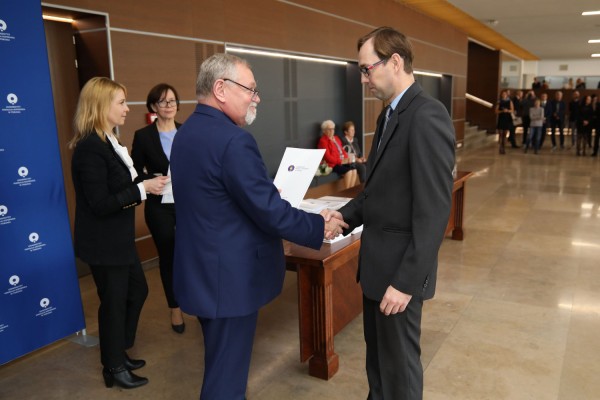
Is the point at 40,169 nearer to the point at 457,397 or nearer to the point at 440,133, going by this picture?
the point at 440,133

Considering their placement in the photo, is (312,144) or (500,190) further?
(500,190)

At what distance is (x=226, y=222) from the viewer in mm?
1773

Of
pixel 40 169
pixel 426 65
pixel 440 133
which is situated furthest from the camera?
pixel 426 65

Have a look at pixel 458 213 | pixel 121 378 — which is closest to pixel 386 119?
pixel 121 378

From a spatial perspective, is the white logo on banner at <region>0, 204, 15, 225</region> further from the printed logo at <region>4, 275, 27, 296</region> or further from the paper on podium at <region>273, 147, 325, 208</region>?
the paper on podium at <region>273, 147, 325, 208</region>

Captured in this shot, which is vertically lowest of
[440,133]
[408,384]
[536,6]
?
[408,384]

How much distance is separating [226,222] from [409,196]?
2.15 ft

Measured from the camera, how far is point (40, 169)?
292 centimetres

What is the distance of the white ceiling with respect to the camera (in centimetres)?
1031

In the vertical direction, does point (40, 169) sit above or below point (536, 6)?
below

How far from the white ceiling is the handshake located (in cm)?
914

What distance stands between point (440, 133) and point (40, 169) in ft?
7.78

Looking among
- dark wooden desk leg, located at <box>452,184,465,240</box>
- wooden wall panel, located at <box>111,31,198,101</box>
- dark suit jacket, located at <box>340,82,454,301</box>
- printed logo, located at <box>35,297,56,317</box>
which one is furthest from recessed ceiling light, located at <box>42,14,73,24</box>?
dark wooden desk leg, located at <box>452,184,465,240</box>

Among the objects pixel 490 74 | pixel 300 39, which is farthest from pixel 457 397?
pixel 490 74
